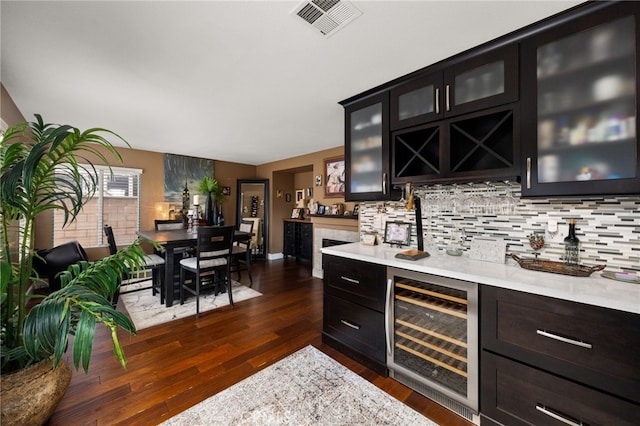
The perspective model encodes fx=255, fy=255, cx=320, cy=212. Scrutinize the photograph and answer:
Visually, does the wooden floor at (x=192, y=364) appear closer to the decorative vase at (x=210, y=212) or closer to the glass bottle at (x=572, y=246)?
the glass bottle at (x=572, y=246)

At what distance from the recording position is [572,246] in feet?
5.18

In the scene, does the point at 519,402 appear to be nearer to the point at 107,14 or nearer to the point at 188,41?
the point at 188,41

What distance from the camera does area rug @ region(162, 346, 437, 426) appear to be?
1.51 meters

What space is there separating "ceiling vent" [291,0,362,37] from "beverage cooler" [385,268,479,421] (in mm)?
1644

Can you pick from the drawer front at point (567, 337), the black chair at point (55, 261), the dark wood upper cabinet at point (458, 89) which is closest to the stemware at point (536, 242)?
the drawer front at point (567, 337)

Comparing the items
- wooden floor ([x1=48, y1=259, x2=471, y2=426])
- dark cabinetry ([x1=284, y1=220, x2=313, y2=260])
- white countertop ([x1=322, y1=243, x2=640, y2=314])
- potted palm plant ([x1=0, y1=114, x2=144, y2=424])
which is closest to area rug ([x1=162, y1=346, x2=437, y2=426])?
wooden floor ([x1=48, y1=259, x2=471, y2=426])

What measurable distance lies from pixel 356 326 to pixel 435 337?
23.7 inches

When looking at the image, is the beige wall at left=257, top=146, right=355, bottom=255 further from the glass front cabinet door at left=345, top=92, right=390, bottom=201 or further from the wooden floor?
the wooden floor

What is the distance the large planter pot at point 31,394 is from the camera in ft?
4.16

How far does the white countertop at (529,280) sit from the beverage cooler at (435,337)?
0.21 feet

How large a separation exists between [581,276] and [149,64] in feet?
10.7

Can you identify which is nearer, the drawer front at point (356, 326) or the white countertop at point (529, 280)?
the white countertop at point (529, 280)

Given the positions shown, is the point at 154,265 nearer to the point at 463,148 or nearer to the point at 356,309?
the point at 356,309

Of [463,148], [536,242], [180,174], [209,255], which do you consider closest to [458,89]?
[463,148]
